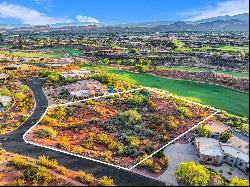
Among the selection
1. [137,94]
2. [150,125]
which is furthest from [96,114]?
[137,94]

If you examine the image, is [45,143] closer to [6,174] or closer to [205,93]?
[6,174]

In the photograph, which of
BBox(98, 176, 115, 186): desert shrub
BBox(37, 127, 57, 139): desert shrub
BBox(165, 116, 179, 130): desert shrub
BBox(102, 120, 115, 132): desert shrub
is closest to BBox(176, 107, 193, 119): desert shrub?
BBox(165, 116, 179, 130): desert shrub

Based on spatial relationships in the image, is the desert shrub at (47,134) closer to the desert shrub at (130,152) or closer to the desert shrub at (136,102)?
the desert shrub at (130,152)

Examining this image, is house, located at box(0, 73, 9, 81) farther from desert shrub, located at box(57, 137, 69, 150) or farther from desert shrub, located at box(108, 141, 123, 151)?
desert shrub, located at box(108, 141, 123, 151)

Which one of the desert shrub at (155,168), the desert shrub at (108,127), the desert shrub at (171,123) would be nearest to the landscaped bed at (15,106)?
the desert shrub at (108,127)

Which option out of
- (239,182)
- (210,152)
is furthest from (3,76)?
(239,182)

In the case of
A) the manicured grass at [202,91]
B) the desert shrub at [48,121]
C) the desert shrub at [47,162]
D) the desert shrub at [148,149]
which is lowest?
the manicured grass at [202,91]
